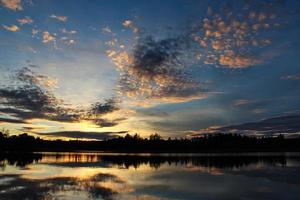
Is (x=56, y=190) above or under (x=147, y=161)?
under

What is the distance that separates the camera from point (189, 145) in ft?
618

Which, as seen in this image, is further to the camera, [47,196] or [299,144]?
[299,144]

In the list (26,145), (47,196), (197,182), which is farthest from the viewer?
(26,145)

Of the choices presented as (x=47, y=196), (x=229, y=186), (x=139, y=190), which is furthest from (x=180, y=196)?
(x=47, y=196)

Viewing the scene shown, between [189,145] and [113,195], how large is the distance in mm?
169674

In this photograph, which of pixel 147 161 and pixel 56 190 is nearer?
pixel 56 190

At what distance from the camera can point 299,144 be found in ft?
620

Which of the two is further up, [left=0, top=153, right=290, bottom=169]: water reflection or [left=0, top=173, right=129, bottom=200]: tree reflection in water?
[left=0, top=153, right=290, bottom=169]: water reflection

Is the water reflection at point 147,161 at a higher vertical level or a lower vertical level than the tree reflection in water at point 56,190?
higher

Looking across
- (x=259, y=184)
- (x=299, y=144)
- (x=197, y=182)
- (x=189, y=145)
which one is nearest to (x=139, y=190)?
(x=197, y=182)

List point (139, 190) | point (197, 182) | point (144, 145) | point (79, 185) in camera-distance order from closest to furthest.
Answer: point (139, 190), point (79, 185), point (197, 182), point (144, 145)

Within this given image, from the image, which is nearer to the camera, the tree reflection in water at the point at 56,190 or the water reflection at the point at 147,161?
the tree reflection in water at the point at 56,190

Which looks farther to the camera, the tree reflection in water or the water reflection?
the water reflection

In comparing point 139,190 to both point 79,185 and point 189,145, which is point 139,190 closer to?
point 79,185
